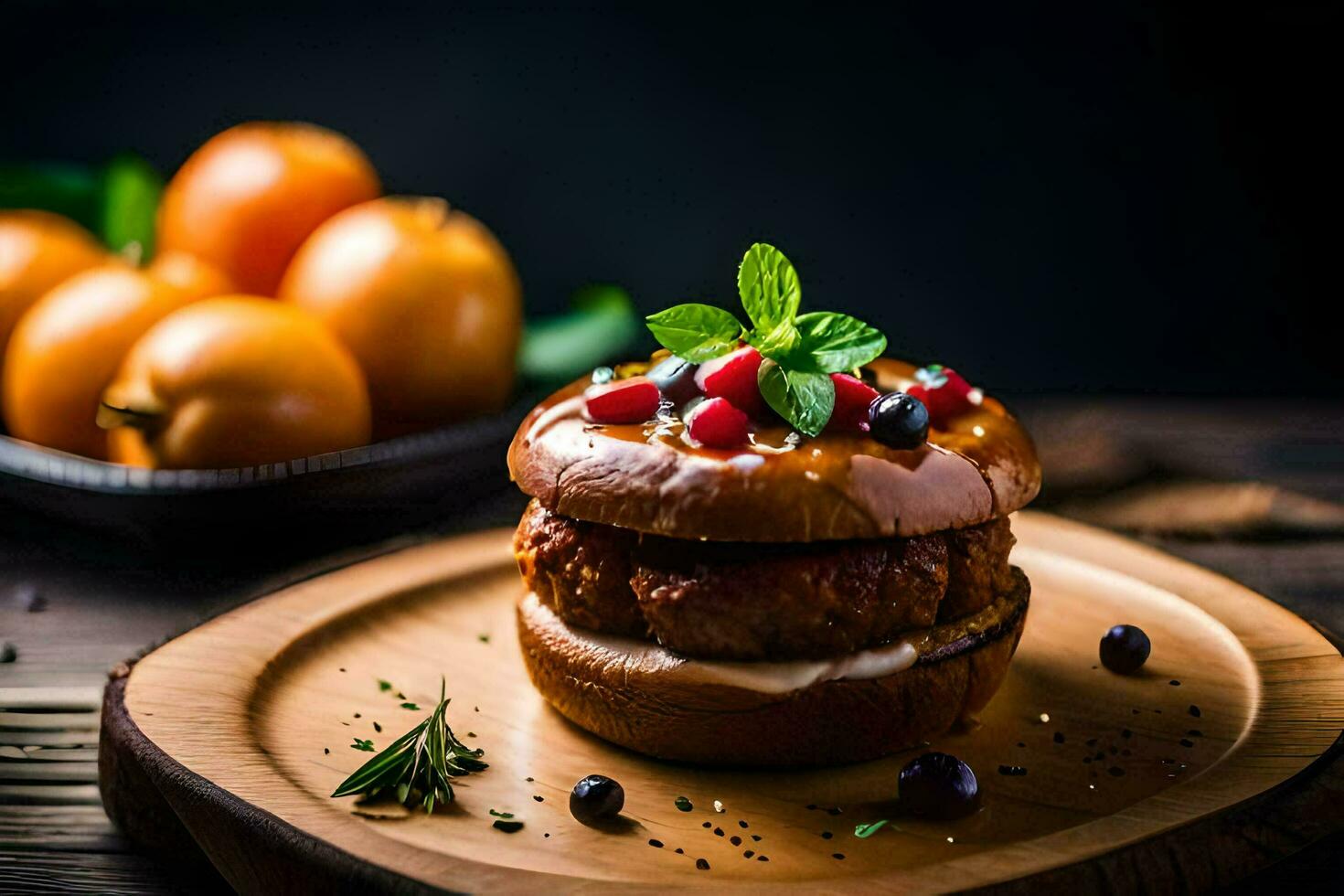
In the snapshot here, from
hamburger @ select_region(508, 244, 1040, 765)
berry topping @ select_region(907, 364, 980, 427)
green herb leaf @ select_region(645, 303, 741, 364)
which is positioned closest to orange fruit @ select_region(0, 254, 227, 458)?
hamburger @ select_region(508, 244, 1040, 765)

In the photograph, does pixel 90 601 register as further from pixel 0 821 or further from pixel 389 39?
pixel 389 39

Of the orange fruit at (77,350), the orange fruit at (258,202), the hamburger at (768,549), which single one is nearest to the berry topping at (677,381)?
the hamburger at (768,549)

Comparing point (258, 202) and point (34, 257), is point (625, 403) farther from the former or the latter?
point (34, 257)

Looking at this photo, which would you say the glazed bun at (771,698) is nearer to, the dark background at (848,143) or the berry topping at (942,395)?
the berry topping at (942,395)

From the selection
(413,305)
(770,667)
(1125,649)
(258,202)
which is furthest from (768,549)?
(258,202)

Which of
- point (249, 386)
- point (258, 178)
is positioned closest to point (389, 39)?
point (258, 178)
